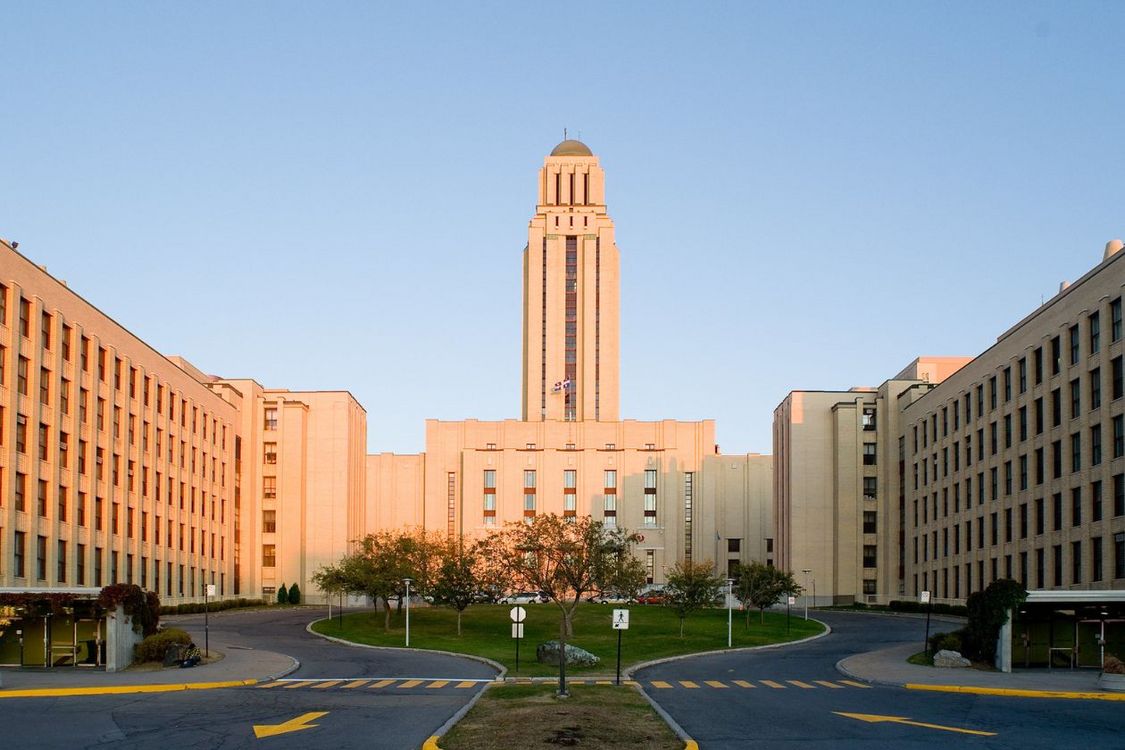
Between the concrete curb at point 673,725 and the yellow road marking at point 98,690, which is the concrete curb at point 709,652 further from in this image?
the yellow road marking at point 98,690

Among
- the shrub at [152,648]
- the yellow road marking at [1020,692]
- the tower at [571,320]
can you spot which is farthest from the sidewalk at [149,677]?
the tower at [571,320]

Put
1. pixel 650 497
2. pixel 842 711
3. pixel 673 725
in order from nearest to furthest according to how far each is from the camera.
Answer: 1. pixel 673 725
2. pixel 842 711
3. pixel 650 497

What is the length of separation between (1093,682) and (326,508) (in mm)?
101378

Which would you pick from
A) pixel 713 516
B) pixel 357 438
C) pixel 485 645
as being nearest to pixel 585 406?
pixel 713 516

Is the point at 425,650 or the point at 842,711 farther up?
the point at 842,711

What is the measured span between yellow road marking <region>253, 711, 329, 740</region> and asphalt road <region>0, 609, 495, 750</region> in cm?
21

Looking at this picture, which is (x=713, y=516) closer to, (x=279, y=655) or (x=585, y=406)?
(x=585, y=406)

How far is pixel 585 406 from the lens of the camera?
163 metres

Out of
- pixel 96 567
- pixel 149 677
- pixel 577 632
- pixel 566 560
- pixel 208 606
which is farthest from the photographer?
pixel 208 606

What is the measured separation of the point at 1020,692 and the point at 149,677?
3055 centimetres

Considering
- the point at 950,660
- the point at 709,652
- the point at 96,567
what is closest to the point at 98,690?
the point at 950,660

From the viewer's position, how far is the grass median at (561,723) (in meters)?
25.2

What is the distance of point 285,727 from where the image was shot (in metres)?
29.2

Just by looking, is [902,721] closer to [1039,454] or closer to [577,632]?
[577,632]
